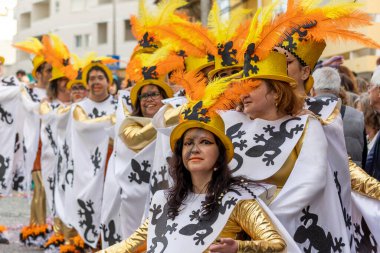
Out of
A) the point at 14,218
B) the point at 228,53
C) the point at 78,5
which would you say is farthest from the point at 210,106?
the point at 78,5

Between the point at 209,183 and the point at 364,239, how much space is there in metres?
A: 1.77

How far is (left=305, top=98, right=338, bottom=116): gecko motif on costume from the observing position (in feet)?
20.2

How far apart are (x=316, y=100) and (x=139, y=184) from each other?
9.28ft

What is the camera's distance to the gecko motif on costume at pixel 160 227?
17.1 feet

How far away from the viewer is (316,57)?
6.39 m

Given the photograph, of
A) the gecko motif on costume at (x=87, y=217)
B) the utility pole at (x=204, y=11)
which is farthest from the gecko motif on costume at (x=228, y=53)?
the utility pole at (x=204, y=11)

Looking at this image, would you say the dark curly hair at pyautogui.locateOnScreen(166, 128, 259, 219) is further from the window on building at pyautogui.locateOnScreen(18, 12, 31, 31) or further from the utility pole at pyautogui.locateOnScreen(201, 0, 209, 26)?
the window on building at pyautogui.locateOnScreen(18, 12, 31, 31)

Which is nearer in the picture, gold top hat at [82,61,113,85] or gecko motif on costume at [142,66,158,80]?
gecko motif on costume at [142,66,158,80]

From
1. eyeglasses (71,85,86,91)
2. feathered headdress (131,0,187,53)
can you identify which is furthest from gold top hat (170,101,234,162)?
eyeglasses (71,85,86,91)

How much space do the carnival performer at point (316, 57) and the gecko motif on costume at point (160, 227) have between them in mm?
1236

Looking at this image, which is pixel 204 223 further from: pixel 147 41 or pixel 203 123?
pixel 147 41

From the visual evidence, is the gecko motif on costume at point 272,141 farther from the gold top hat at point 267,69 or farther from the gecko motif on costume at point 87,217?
the gecko motif on costume at point 87,217

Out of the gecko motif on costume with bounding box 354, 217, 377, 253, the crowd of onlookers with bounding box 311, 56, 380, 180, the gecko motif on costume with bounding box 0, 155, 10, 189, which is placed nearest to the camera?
the gecko motif on costume with bounding box 354, 217, 377, 253

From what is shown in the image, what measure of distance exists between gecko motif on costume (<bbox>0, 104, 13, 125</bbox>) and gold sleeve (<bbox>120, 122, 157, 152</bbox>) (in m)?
4.10
